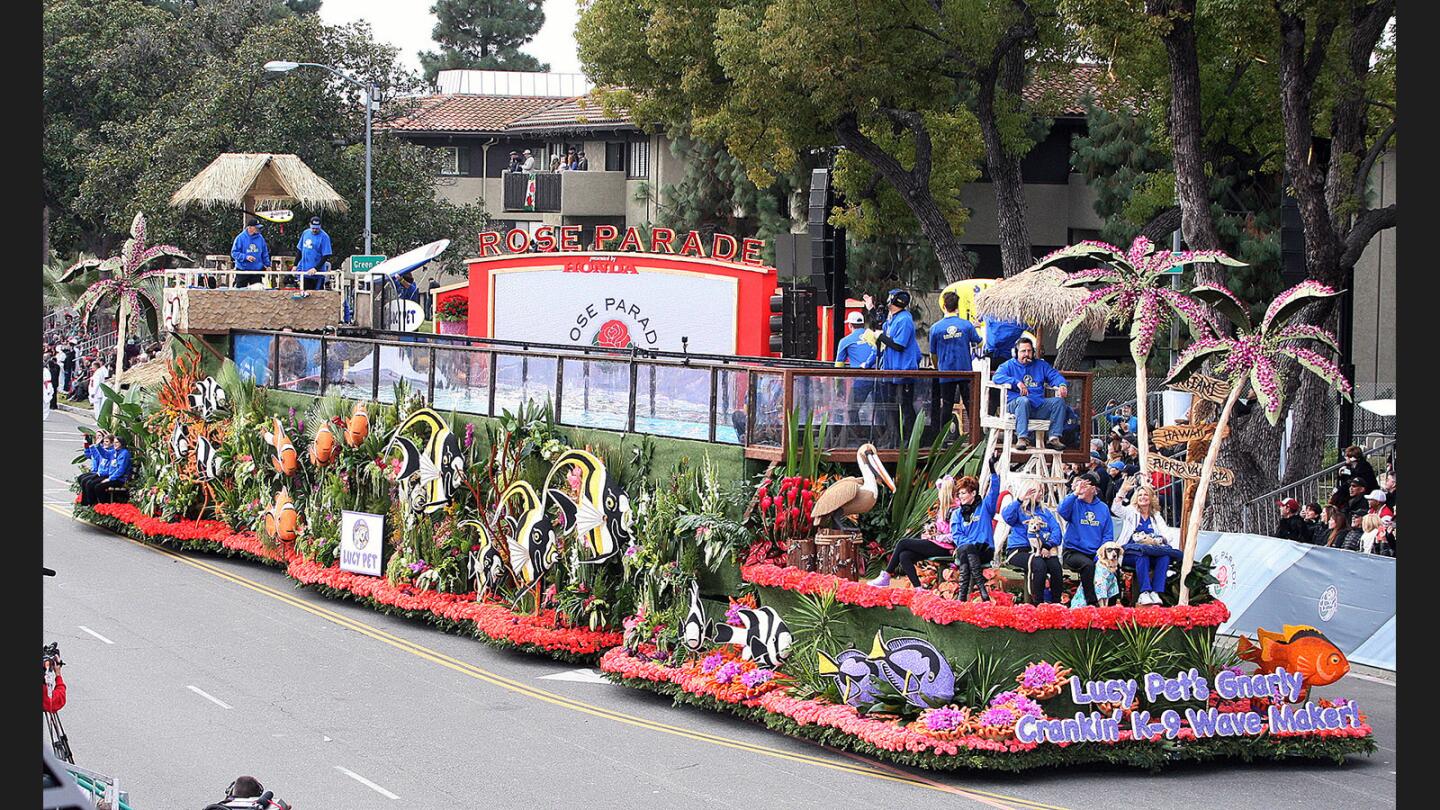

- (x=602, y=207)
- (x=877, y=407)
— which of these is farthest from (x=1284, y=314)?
(x=602, y=207)

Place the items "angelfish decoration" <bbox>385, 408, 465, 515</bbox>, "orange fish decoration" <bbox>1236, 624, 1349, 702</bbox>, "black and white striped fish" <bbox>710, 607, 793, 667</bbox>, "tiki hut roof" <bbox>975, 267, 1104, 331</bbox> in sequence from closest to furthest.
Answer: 1. "orange fish decoration" <bbox>1236, 624, 1349, 702</bbox>
2. "black and white striped fish" <bbox>710, 607, 793, 667</bbox>
3. "angelfish decoration" <bbox>385, 408, 465, 515</bbox>
4. "tiki hut roof" <bbox>975, 267, 1104, 331</bbox>

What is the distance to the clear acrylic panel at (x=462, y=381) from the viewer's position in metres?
23.1

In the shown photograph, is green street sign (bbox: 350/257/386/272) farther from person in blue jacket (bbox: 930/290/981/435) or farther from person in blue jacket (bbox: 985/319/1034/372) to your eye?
person in blue jacket (bbox: 985/319/1034/372)

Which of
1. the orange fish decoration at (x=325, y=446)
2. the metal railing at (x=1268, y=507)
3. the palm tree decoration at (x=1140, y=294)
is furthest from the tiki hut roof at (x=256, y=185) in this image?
the palm tree decoration at (x=1140, y=294)

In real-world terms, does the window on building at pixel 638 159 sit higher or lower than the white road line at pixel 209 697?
higher

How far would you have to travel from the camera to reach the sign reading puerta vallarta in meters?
29.0

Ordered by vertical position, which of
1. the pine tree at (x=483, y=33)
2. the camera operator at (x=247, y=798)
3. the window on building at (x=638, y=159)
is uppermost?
the pine tree at (x=483, y=33)

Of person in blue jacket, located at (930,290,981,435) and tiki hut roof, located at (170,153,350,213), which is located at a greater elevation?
tiki hut roof, located at (170,153,350,213)

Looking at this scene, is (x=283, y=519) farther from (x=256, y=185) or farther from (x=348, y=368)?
(x=256, y=185)

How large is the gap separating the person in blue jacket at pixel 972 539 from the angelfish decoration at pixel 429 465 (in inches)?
325

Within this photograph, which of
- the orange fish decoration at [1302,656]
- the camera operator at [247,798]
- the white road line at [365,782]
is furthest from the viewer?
the orange fish decoration at [1302,656]

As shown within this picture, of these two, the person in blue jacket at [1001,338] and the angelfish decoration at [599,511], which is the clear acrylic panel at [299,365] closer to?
the angelfish decoration at [599,511]

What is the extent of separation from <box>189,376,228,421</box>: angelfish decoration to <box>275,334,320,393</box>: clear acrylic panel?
1260mm

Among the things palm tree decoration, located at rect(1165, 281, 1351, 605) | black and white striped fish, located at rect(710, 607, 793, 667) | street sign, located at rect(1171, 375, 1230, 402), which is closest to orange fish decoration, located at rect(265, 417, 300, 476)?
black and white striped fish, located at rect(710, 607, 793, 667)
